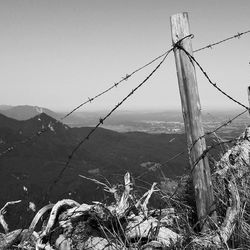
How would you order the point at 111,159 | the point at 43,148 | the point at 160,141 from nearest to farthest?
the point at 43,148, the point at 111,159, the point at 160,141

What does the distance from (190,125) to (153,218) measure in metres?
1.15

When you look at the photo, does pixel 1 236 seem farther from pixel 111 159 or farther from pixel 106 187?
pixel 111 159

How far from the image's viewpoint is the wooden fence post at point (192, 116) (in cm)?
370

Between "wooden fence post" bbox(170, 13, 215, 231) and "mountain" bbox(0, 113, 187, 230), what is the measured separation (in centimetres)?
3691

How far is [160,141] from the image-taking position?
139 meters

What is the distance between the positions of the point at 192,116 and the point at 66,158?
9341 centimetres

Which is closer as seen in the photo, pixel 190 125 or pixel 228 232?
pixel 228 232

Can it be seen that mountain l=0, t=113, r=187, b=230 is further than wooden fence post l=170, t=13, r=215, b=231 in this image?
Yes

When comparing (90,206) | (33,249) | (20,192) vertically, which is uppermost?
(90,206)

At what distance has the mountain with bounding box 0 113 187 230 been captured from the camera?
195 ft

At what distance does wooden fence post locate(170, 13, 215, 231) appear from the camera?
370cm

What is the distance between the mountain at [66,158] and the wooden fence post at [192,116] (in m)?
36.9

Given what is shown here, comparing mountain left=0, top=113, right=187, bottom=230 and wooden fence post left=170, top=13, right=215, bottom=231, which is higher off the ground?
wooden fence post left=170, top=13, right=215, bottom=231

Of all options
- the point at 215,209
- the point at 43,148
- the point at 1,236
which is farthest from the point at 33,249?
the point at 43,148
